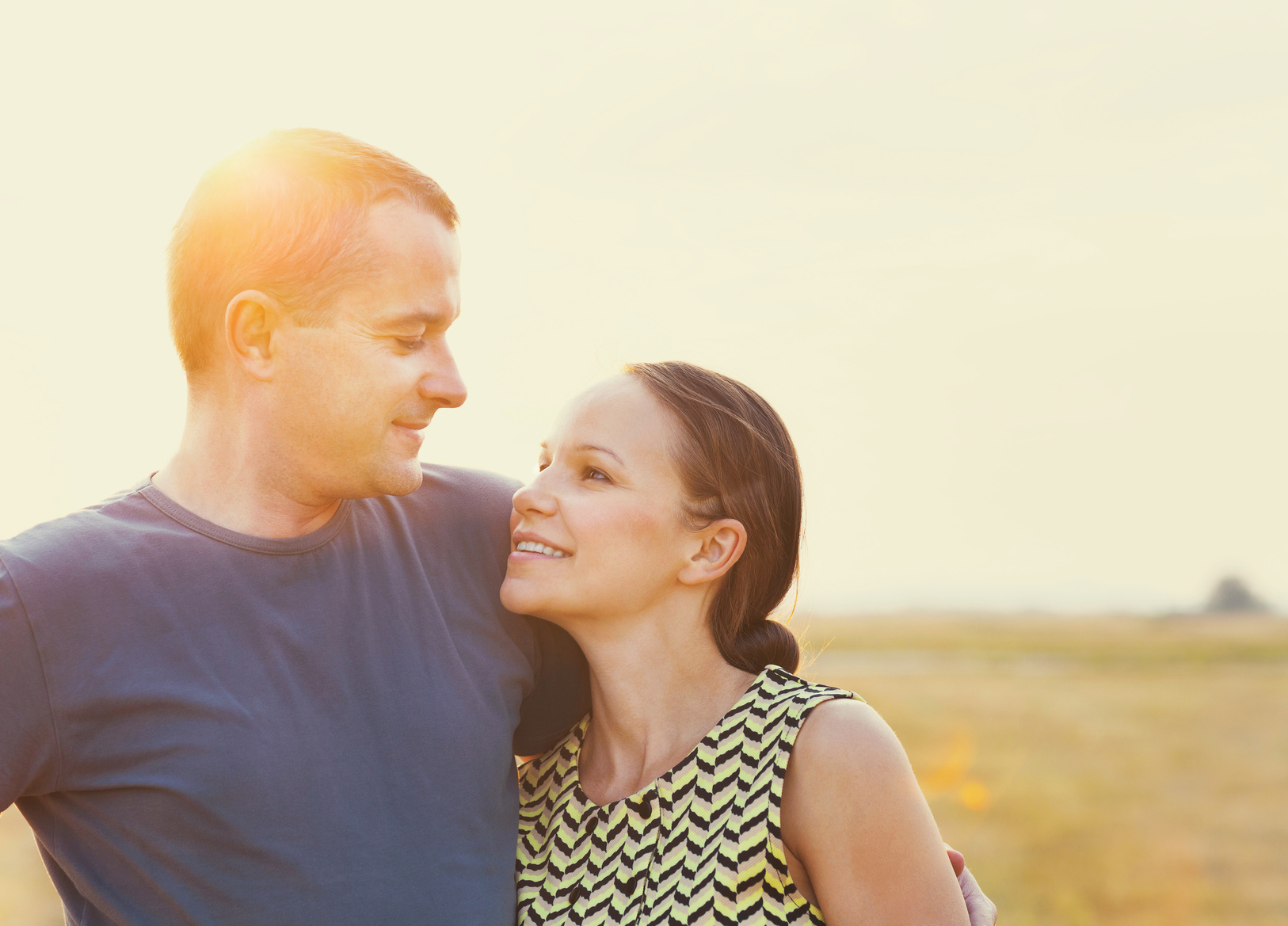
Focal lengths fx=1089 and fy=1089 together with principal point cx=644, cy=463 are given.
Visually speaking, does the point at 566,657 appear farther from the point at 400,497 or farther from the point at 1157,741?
Answer: the point at 1157,741

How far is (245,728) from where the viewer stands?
2387mm

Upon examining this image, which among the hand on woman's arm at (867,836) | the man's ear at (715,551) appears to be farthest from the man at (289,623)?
the hand on woman's arm at (867,836)

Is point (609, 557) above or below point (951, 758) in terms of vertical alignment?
above

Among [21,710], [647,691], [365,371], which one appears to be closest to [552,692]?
[647,691]

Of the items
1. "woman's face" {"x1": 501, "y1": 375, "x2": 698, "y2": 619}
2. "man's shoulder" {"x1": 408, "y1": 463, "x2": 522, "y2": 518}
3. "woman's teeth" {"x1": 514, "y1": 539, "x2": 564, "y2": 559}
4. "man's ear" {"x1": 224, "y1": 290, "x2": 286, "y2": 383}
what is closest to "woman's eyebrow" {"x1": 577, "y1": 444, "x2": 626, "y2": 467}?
"woman's face" {"x1": 501, "y1": 375, "x2": 698, "y2": 619}

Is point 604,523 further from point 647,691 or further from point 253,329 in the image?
point 253,329

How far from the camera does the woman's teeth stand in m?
2.85

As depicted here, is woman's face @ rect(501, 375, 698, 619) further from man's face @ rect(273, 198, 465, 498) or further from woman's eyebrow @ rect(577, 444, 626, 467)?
man's face @ rect(273, 198, 465, 498)

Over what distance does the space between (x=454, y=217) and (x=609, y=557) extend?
1.01 m

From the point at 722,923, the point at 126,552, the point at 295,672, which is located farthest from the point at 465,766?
the point at 126,552

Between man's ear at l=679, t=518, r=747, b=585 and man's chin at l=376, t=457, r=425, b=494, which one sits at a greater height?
man's chin at l=376, t=457, r=425, b=494

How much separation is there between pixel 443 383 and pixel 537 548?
0.50 m

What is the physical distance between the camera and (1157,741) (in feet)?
101

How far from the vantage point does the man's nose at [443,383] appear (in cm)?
281
